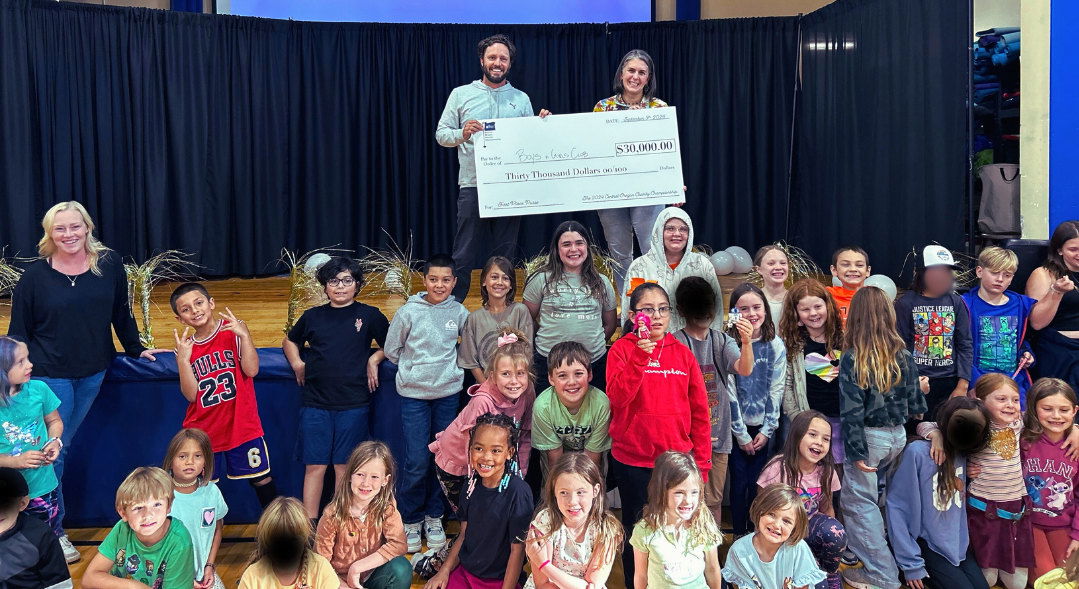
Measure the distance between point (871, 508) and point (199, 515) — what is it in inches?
102

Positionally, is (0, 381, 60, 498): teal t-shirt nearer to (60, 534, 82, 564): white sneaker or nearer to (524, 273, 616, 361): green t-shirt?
(60, 534, 82, 564): white sneaker

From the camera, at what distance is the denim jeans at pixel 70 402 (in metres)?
3.87

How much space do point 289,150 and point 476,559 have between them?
20.5 feet

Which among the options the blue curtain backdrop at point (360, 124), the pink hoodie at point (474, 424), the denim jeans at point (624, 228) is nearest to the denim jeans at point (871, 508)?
the pink hoodie at point (474, 424)

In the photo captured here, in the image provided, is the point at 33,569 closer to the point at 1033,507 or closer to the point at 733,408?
the point at 733,408

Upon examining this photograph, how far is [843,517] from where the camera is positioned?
377cm

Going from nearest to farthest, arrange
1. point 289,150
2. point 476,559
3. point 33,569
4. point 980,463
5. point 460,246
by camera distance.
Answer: point 33,569 < point 476,559 < point 980,463 < point 460,246 < point 289,150

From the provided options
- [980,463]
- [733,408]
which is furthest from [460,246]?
[980,463]

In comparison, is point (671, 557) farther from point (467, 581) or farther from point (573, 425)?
point (467, 581)

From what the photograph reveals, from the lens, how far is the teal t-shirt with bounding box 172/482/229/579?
Result: 3477 millimetres

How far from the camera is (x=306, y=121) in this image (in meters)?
8.81

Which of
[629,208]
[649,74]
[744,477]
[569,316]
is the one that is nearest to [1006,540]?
[744,477]

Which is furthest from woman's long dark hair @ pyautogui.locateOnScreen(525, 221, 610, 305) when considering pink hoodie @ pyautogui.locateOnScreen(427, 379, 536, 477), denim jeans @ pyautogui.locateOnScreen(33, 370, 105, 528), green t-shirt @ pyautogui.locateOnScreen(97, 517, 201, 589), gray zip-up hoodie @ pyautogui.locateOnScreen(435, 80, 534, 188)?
denim jeans @ pyautogui.locateOnScreen(33, 370, 105, 528)

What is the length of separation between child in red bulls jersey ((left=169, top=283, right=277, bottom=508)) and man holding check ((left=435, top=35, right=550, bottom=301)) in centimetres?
128
